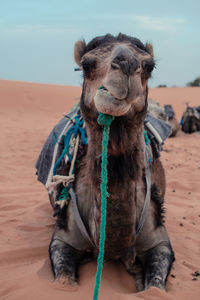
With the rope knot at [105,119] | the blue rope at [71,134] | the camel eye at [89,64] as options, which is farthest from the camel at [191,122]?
the rope knot at [105,119]

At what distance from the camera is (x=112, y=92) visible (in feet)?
5.88

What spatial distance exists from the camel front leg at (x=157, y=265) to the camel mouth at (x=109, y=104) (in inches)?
52.3

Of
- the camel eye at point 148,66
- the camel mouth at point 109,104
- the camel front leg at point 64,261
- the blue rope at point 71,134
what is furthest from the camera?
the blue rope at point 71,134

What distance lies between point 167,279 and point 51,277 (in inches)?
33.8

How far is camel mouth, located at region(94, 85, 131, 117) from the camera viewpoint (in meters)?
1.81

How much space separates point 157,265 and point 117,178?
853 mm

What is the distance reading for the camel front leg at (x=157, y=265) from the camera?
2592 mm

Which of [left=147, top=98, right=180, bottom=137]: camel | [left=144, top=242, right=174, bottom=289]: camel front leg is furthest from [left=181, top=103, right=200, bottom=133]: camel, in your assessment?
[left=144, top=242, right=174, bottom=289]: camel front leg

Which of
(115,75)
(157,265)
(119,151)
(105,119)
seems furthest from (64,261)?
(115,75)

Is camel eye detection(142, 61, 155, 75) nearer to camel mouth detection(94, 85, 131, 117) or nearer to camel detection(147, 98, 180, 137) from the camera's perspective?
camel mouth detection(94, 85, 131, 117)

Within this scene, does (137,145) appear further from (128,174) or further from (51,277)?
(51,277)

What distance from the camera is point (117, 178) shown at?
7.50ft

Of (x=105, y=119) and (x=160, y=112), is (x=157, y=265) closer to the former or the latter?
(x=105, y=119)

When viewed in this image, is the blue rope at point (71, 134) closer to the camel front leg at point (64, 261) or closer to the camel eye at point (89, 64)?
the camel front leg at point (64, 261)
